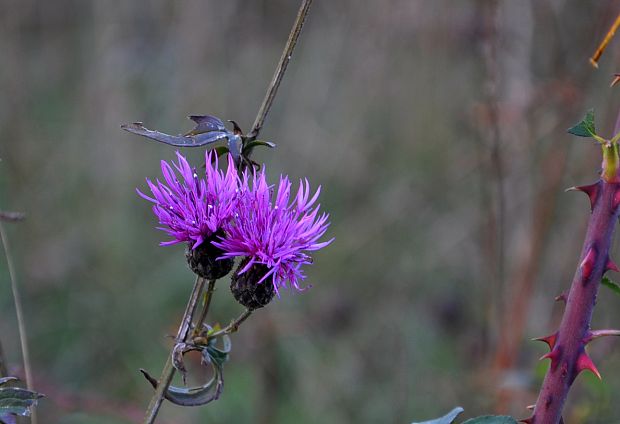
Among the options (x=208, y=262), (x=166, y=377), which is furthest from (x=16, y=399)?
(x=208, y=262)

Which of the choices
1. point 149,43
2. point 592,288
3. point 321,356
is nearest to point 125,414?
point 321,356

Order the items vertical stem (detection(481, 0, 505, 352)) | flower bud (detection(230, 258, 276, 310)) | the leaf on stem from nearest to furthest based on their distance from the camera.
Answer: the leaf on stem → flower bud (detection(230, 258, 276, 310)) → vertical stem (detection(481, 0, 505, 352))

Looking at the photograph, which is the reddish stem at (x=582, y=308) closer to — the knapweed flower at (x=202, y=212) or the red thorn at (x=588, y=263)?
the red thorn at (x=588, y=263)

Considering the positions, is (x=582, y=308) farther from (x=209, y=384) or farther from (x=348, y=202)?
(x=348, y=202)

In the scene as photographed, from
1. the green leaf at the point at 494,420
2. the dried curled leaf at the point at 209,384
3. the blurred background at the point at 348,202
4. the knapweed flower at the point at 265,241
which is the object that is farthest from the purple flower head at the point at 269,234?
the blurred background at the point at 348,202

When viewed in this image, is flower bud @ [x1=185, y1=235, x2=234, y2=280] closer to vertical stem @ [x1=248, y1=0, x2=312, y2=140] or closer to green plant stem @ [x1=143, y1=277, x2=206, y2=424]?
green plant stem @ [x1=143, y1=277, x2=206, y2=424]

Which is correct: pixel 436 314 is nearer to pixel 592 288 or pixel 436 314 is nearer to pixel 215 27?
pixel 215 27

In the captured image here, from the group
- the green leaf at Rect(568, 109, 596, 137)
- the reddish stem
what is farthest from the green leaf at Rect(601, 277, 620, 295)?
the green leaf at Rect(568, 109, 596, 137)
